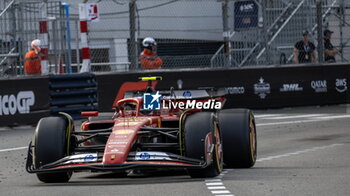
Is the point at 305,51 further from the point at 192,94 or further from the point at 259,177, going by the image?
the point at 259,177

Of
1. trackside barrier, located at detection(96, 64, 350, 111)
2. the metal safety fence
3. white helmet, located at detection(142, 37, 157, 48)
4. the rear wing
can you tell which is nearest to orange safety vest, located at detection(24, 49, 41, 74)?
the metal safety fence

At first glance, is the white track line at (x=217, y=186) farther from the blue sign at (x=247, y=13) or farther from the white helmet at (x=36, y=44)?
the blue sign at (x=247, y=13)

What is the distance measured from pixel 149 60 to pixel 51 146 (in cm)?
1185

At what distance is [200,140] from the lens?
9.73 metres

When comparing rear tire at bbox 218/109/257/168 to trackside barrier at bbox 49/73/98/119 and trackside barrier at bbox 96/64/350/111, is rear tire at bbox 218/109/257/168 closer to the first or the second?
trackside barrier at bbox 49/73/98/119

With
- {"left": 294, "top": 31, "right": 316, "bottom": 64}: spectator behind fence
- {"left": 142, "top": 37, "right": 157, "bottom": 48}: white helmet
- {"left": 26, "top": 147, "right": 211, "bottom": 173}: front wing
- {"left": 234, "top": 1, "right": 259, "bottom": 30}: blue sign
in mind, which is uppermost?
{"left": 234, "top": 1, "right": 259, "bottom": 30}: blue sign

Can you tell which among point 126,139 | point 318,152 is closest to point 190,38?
point 318,152

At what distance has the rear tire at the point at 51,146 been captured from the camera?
9.96 meters

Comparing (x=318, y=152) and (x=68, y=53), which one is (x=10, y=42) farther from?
(x=318, y=152)

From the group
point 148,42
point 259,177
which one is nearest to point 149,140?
point 259,177

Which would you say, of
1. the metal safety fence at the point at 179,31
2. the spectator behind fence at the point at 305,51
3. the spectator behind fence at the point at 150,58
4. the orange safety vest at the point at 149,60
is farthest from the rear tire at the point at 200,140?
the spectator behind fence at the point at 305,51

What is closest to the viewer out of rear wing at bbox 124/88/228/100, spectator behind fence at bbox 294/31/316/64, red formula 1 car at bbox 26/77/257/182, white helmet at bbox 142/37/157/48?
red formula 1 car at bbox 26/77/257/182

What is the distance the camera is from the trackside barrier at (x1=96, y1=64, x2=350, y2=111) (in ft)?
69.8

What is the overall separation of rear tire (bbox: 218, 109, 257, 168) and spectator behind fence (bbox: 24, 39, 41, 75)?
384 inches
